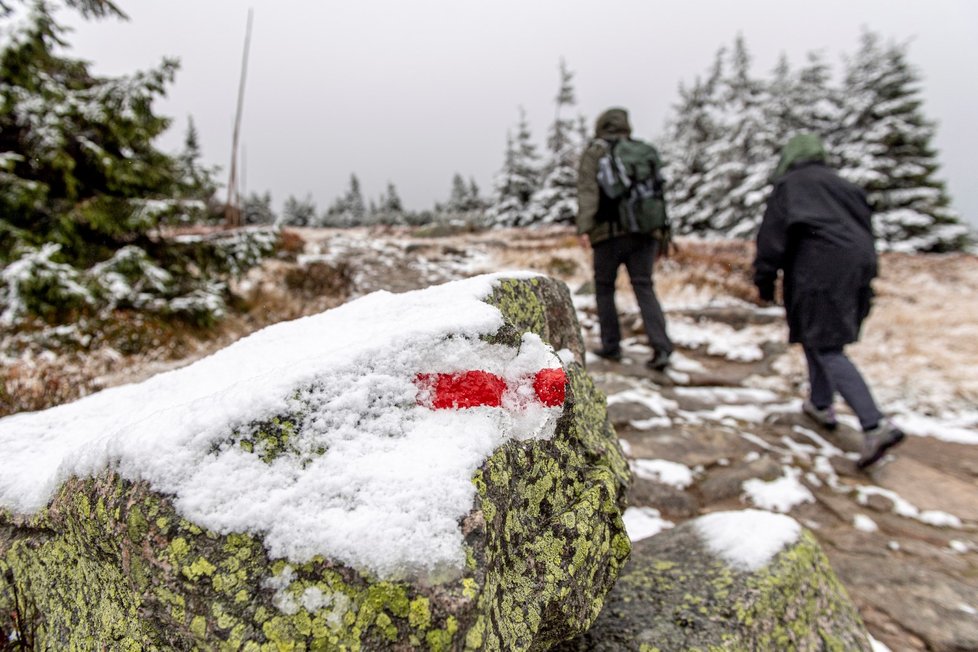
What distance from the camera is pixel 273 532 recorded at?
987 mm

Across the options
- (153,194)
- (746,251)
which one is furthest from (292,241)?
(746,251)

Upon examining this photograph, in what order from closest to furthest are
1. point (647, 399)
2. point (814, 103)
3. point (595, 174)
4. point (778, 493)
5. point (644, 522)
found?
point (644, 522) < point (778, 493) < point (647, 399) < point (595, 174) < point (814, 103)

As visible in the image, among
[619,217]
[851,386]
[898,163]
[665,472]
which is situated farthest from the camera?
[898,163]

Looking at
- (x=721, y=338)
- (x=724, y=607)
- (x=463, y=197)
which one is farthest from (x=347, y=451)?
(x=463, y=197)

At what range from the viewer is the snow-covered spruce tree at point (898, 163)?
19.0 meters

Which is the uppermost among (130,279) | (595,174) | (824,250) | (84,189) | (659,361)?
(84,189)

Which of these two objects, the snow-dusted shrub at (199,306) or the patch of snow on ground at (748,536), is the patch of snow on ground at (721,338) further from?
the snow-dusted shrub at (199,306)

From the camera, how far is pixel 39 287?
475 cm

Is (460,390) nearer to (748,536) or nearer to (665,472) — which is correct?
(748,536)

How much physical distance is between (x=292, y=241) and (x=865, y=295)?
12798 mm

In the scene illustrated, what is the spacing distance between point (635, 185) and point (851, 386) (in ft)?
8.50

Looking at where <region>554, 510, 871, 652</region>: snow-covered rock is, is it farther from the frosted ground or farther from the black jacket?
the black jacket

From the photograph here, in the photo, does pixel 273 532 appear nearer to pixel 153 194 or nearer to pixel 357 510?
pixel 357 510

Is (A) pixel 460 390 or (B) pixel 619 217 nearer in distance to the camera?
(A) pixel 460 390
